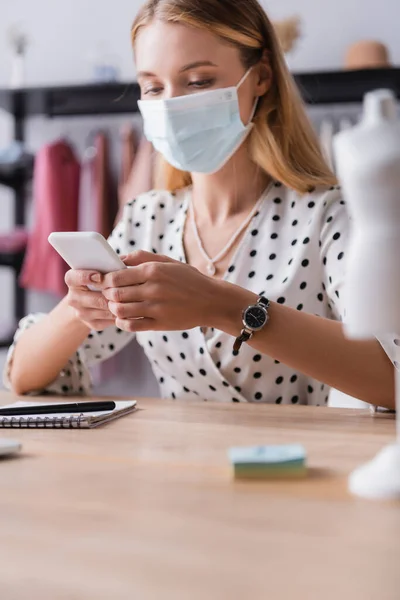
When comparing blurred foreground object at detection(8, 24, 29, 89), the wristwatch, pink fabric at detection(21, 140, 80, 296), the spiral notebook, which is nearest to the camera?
the spiral notebook

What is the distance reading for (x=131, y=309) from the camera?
3.44ft

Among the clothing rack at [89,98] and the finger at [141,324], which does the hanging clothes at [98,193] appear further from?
the finger at [141,324]

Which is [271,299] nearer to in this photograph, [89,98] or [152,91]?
[152,91]

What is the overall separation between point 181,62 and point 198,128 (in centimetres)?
13

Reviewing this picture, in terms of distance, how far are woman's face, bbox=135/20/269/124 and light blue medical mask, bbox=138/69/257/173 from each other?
0.05ft

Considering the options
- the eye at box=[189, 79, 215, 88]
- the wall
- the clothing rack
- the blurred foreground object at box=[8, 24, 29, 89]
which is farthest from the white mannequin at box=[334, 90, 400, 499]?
the blurred foreground object at box=[8, 24, 29, 89]

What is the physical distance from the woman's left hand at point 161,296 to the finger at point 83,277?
16 millimetres

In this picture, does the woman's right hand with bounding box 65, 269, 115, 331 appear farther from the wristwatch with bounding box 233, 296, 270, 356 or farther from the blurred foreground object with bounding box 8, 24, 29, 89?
the blurred foreground object with bounding box 8, 24, 29, 89

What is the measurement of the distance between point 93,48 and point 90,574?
3.26 metres

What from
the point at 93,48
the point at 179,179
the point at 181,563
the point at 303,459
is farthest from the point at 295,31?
the point at 181,563

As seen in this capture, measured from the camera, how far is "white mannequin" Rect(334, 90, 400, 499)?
1.72 feet

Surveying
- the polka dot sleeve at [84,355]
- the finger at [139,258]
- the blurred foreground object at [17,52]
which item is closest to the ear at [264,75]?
the polka dot sleeve at [84,355]

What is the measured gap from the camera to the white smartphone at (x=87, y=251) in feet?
3.19

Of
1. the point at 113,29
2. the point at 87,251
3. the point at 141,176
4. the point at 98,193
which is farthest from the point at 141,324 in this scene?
the point at 113,29
